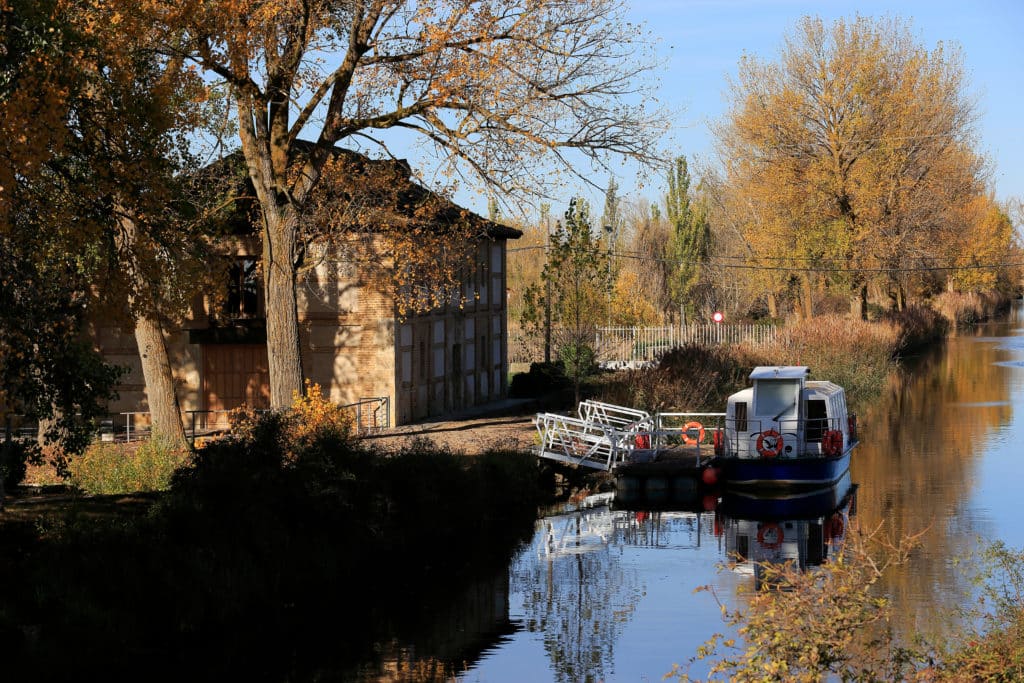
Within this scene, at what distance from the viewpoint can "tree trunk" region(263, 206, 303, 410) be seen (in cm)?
2633

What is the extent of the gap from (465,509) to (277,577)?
5.86 m

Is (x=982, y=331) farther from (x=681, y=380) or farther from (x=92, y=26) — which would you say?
(x=92, y=26)

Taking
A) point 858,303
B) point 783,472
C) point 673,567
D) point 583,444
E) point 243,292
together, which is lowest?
point 673,567

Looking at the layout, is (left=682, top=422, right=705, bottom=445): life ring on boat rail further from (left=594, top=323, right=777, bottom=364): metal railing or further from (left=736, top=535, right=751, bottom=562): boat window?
(left=594, top=323, right=777, bottom=364): metal railing

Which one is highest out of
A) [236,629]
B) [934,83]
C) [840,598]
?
[934,83]

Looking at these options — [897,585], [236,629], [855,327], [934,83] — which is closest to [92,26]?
[236,629]

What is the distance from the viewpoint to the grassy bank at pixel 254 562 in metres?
16.2

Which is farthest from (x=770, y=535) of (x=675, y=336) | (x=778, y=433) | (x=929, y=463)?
(x=675, y=336)

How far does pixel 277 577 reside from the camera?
19.5 m

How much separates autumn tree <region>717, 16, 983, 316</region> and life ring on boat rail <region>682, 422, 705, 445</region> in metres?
30.8

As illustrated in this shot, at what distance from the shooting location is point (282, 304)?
27109 millimetres

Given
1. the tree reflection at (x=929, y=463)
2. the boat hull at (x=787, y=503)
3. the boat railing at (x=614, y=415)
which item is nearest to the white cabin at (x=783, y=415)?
the boat hull at (x=787, y=503)

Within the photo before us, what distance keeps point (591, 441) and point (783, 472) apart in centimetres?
506

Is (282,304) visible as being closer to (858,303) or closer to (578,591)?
(578,591)
